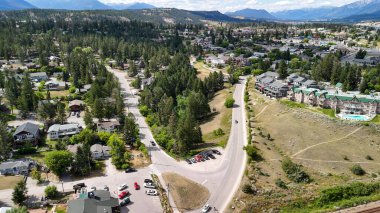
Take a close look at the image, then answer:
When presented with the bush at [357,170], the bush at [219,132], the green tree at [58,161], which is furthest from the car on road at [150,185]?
the bush at [357,170]

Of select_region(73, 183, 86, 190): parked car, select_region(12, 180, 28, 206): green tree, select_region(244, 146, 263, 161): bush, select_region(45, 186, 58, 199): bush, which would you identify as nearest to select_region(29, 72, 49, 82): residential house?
select_region(73, 183, 86, 190): parked car

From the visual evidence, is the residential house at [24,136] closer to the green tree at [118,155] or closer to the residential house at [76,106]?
the green tree at [118,155]

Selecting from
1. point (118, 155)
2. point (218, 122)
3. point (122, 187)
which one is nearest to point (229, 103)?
→ point (218, 122)

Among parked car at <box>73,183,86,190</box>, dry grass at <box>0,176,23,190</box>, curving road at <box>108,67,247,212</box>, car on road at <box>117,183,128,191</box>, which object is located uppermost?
curving road at <box>108,67,247,212</box>

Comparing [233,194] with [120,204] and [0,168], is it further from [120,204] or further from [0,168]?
[0,168]

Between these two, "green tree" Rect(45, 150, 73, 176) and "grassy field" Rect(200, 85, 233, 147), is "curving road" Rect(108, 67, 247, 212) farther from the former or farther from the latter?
"green tree" Rect(45, 150, 73, 176)

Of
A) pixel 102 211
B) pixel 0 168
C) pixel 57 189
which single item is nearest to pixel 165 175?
pixel 102 211

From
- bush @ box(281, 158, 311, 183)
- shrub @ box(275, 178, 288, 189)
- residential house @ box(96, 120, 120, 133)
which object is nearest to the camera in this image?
shrub @ box(275, 178, 288, 189)

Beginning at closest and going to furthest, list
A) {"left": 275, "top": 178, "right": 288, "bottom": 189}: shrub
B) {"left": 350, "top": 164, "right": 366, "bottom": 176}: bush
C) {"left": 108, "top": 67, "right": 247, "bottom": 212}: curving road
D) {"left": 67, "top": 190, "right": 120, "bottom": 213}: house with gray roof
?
{"left": 67, "top": 190, "right": 120, "bottom": 213}: house with gray roof → {"left": 108, "top": 67, "right": 247, "bottom": 212}: curving road → {"left": 275, "top": 178, "right": 288, "bottom": 189}: shrub → {"left": 350, "top": 164, "right": 366, "bottom": 176}: bush
